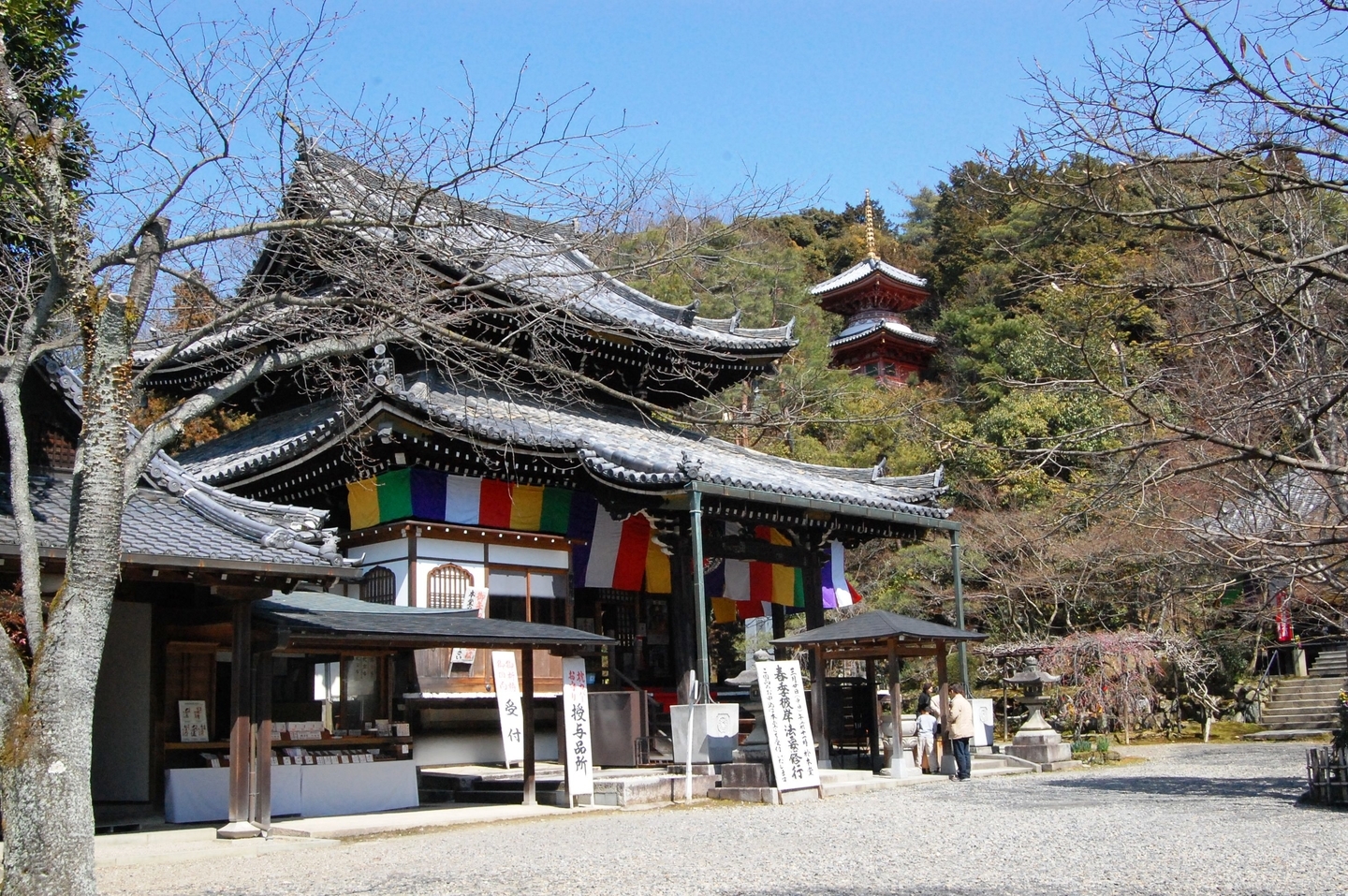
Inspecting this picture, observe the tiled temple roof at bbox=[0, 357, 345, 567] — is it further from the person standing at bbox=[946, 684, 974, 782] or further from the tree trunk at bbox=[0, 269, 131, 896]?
the person standing at bbox=[946, 684, 974, 782]

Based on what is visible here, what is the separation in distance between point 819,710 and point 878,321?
98.3ft

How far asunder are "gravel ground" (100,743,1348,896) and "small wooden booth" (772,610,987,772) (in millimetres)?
2277

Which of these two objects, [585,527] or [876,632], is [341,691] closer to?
[585,527]

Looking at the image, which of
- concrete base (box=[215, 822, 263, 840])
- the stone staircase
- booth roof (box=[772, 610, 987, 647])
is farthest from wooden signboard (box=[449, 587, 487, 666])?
the stone staircase

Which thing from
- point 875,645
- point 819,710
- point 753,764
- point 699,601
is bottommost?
point 753,764

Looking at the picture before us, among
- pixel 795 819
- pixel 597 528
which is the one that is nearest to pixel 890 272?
pixel 597 528

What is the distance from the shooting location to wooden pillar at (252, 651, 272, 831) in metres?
9.80

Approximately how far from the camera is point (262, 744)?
997cm

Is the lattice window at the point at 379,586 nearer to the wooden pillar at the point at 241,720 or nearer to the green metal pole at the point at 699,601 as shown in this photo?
the green metal pole at the point at 699,601

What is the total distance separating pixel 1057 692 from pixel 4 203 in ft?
68.1

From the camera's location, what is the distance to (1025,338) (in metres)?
32.4

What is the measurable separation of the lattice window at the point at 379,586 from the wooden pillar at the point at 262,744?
13.3ft

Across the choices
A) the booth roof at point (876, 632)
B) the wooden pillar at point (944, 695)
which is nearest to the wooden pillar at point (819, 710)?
the booth roof at point (876, 632)

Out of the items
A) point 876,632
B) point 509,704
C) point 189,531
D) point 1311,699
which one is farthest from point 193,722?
point 1311,699
